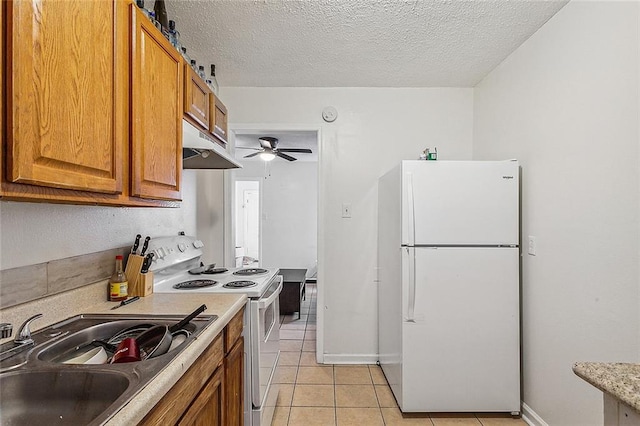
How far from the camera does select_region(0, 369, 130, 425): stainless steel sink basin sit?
0.88 meters

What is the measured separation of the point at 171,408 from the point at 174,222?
1691 mm

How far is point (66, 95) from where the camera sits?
91 centimetres

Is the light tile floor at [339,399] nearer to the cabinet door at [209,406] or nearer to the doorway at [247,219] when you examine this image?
the cabinet door at [209,406]

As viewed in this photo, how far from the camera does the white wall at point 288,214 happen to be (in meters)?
6.59

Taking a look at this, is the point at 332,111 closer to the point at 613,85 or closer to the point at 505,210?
the point at 505,210

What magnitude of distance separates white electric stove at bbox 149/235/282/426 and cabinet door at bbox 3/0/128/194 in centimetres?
92

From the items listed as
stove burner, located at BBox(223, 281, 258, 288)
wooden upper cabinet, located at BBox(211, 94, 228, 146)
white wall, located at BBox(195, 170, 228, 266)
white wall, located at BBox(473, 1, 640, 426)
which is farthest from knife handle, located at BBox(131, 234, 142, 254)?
white wall, located at BBox(473, 1, 640, 426)

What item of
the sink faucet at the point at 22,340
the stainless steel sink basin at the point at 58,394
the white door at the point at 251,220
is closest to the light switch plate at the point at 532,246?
the stainless steel sink basin at the point at 58,394

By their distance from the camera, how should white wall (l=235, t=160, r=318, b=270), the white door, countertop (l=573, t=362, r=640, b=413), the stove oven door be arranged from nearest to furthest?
countertop (l=573, t=362, r=640, b=413) < the stove oven door < white wall (l=235, t=160, r=318, b=270) < the white door

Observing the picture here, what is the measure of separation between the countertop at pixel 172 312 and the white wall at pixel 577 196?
5.57 ft

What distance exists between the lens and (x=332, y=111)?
9.96ft

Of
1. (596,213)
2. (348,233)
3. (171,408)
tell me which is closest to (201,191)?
(348,233)

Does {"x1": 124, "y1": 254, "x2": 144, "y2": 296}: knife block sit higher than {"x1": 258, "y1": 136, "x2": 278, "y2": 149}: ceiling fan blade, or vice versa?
{"x1": 258, "y1": 136, "x2": 278, "y2": 149}: ceiling fan blade

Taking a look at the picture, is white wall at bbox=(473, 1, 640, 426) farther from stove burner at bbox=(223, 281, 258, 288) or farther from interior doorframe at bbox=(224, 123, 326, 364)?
stove burner at bbox=(223, 281, 258, 288)
